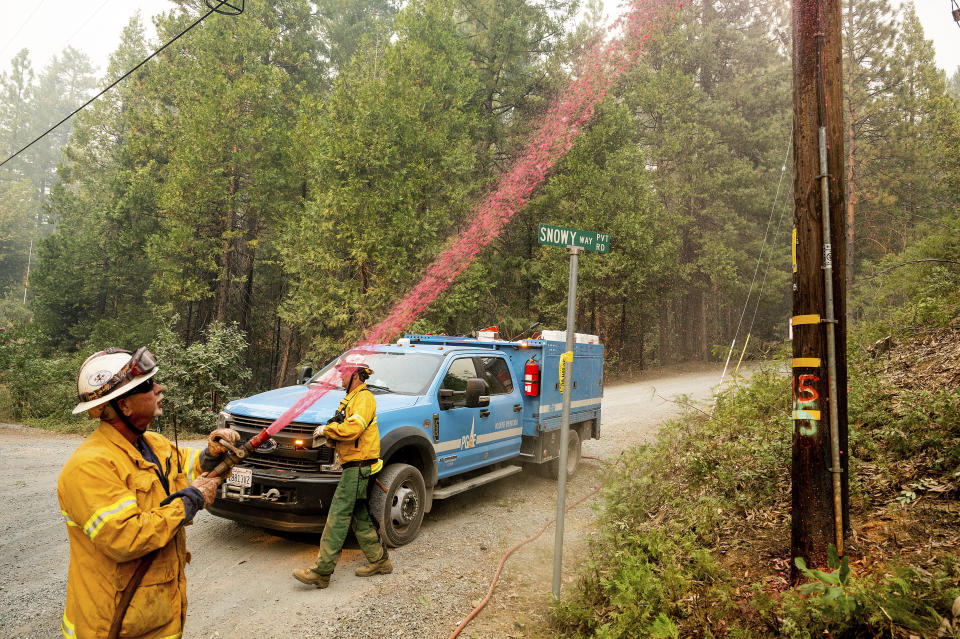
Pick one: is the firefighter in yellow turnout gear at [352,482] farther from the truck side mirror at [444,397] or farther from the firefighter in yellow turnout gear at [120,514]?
the firefighter in yellow turnout gear at [120,514]

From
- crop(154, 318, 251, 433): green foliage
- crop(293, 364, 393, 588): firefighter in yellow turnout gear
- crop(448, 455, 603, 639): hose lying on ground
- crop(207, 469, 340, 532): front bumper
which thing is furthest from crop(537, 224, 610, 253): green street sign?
crop(154, 318, 251, 433): green foliage

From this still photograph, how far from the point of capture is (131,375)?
7.50 feet

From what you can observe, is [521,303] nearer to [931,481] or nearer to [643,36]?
[643,36]

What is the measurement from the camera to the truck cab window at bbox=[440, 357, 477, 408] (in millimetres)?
6746

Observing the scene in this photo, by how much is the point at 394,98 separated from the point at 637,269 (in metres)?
13.0

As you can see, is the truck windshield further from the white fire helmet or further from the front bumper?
the white fire helmet

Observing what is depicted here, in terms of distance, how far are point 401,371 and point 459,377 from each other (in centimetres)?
77

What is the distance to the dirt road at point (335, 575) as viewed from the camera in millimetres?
4160

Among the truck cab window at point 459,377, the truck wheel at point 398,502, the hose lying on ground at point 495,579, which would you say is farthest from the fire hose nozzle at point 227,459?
the truck cab window at point 459,377

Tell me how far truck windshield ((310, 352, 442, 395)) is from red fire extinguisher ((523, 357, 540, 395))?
1.87 m

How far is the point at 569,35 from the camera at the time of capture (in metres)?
24.3

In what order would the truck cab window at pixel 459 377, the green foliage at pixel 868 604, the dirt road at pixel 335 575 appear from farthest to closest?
the truck cab window at pixel 459 377 < the dirt road at pixel 335 575 < the green foliage at pixel 868 604

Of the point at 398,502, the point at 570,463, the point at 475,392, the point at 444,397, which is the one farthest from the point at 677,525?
the point at 570,463

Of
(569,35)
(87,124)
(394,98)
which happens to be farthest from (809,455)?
(87,124)
